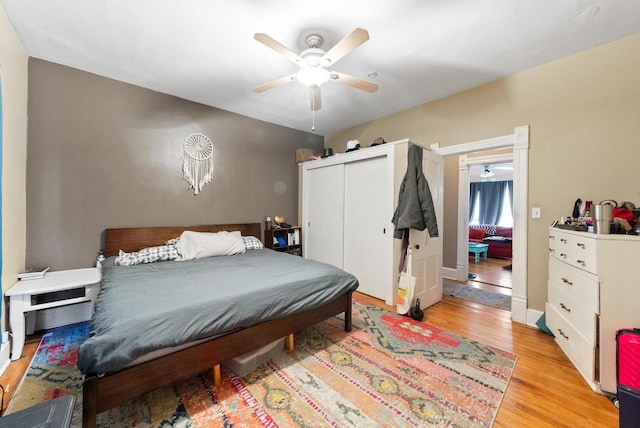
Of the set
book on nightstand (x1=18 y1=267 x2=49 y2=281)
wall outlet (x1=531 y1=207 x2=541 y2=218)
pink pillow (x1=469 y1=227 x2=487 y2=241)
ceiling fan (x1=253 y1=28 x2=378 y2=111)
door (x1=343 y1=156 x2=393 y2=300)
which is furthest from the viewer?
pink pillow (x1=469 y1=227 x2=487 y2=241)

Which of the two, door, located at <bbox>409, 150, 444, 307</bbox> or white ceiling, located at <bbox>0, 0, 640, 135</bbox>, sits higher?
white ceiling, located at <bbox>0, 0, 640, 135</bbox>

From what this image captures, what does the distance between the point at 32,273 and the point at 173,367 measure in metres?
1.98

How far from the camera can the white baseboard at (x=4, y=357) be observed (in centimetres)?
181

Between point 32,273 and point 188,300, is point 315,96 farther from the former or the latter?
point 32,273

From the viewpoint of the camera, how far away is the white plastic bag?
2713mm

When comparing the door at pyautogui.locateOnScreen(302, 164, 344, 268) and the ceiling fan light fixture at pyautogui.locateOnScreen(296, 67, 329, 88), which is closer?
the ceiling fan light fixture at pyautogui.locateOnScreen(296, 67, 329, 88)

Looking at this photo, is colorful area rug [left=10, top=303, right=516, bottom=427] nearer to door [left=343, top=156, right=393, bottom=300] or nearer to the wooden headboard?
the wooden headboard

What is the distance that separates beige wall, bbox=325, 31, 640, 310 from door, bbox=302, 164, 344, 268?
1787 millimetres

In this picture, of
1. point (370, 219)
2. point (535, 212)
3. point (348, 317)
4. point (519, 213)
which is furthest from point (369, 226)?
point (535, 212)

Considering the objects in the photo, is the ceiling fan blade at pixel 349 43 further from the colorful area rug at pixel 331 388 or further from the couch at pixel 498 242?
the couch at pixel 498 242

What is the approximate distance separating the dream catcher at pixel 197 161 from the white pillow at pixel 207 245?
2.41 ft

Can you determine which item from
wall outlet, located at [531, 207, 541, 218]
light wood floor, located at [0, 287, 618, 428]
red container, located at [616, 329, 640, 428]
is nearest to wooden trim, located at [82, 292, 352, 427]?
light wood floor, located at [0, 287, 618, 428]

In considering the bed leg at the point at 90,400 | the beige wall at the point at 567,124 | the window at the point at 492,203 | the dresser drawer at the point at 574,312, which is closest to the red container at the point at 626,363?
the dresser drawer at the point at 574,312

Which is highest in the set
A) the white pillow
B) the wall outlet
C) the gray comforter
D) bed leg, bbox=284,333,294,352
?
the wall outlet
